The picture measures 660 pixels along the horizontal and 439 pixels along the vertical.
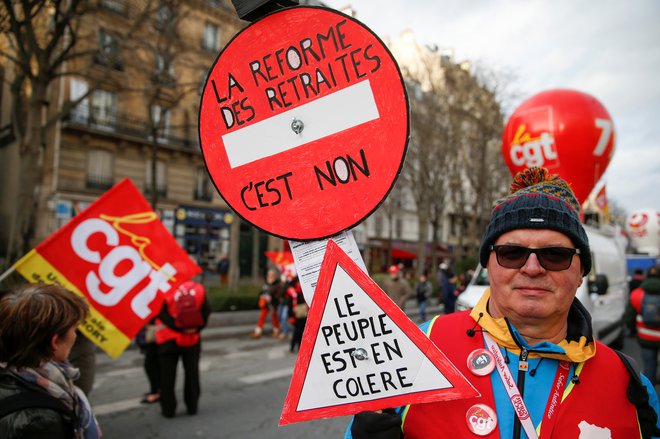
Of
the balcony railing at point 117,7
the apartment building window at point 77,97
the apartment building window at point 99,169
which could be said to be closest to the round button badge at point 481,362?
the balcony railing at point 117,7

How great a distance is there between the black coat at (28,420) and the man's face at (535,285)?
173 cm

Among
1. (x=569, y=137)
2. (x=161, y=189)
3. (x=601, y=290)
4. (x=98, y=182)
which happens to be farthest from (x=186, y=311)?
(x=161, y=189)

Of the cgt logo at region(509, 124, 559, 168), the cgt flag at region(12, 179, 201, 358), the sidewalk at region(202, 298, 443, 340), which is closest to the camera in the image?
the cgt flag at region(12, 179, 201, 358)

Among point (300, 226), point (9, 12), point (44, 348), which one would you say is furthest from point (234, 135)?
point (9, 12)

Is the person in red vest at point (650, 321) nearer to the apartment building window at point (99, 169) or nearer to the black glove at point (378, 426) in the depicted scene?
the black glove at point (378, 426)

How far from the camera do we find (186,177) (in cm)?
2667

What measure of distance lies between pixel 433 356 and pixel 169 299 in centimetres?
463

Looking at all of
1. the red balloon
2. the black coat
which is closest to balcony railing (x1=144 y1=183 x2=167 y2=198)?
the red balloon

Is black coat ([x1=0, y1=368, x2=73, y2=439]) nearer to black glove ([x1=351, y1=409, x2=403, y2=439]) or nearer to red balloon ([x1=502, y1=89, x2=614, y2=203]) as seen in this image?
black glove ([x1=351, y1=409, x2=403, y2=439])

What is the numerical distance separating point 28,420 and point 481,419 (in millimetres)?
1619

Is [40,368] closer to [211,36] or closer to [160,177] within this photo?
[160,177]

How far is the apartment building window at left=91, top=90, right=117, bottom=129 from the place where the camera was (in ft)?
75.5

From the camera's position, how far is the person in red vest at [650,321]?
6051mm

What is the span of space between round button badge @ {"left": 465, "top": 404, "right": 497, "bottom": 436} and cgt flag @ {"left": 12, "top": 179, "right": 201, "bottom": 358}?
137 inches
